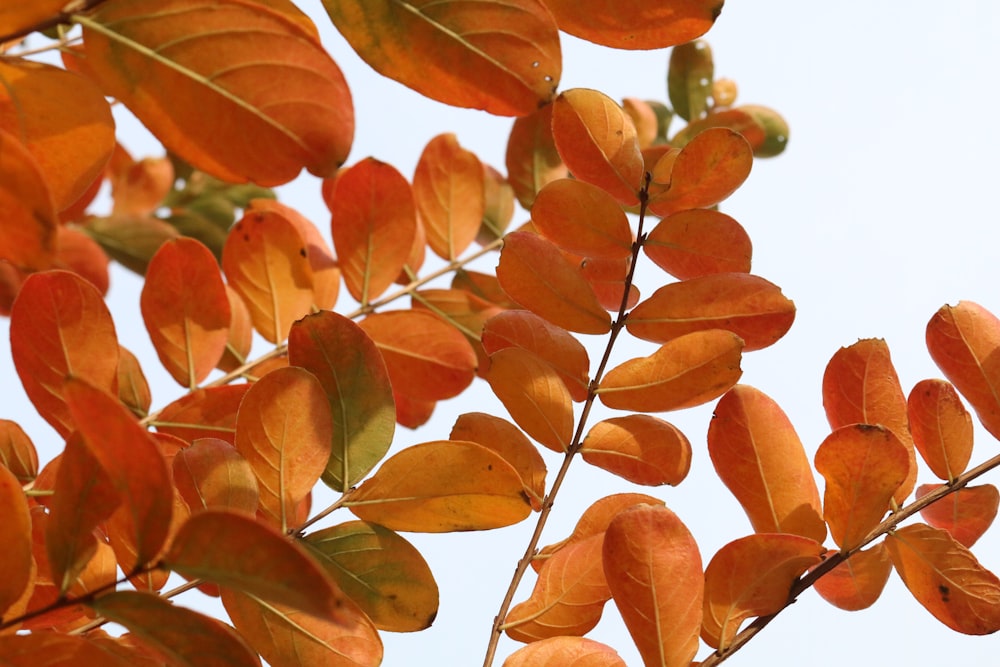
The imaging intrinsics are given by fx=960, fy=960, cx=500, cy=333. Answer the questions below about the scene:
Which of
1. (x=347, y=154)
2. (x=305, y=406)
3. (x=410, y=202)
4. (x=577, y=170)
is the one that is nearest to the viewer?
(x=347, y=154)

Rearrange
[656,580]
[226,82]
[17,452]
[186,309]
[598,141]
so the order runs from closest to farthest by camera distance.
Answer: [226,82], [656,580], [598,141], [17,452], [186,309]

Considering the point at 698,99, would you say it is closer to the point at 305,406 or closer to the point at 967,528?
the point at 967,528

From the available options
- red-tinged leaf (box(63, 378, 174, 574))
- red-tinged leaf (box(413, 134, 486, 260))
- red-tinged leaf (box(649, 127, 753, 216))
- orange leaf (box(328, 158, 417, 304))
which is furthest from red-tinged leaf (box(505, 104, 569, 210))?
red-tinged leaf (box(63, 378, 174, 574))

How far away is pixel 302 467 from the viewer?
2.20 feet

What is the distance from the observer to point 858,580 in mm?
→ 771

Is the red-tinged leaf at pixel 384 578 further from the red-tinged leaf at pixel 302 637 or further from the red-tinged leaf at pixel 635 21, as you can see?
the red-tinged leaf at pixel 635 21

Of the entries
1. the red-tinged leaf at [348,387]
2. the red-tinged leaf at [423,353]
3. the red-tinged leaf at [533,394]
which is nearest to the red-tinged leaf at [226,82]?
the red-tinged leaf at [348,387]

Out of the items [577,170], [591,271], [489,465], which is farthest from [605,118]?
[489,465]

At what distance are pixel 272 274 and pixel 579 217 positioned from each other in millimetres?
449

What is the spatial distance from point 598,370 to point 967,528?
326 mm

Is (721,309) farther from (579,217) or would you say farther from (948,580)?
(948,580)

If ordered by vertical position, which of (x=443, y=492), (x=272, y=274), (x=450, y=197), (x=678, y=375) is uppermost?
(x=450, y=197)

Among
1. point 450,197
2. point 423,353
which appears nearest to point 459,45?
point 423,353

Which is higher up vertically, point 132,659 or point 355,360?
point 355,360
